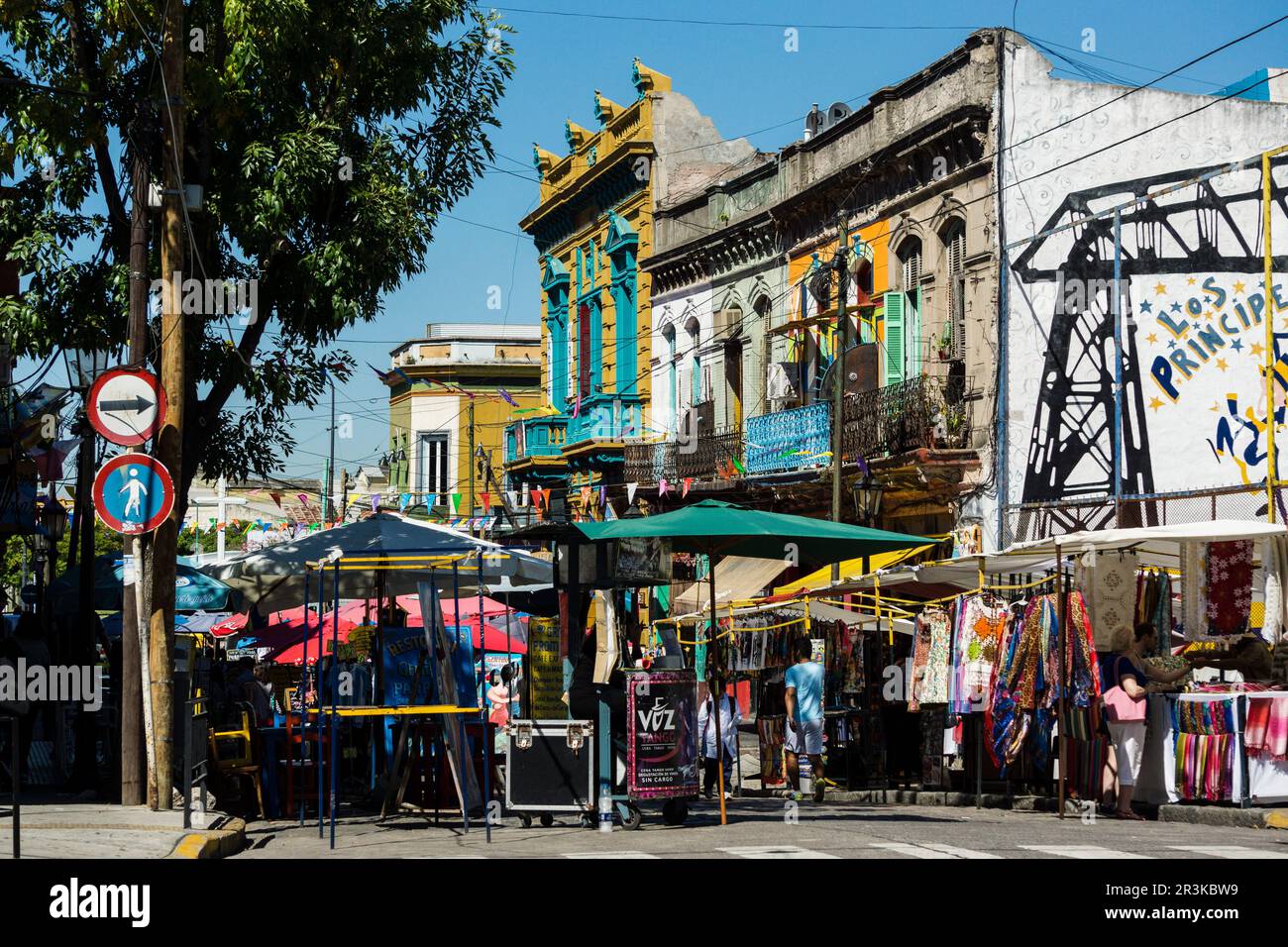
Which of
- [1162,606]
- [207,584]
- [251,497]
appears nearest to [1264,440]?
[1162,606]

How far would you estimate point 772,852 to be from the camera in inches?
440

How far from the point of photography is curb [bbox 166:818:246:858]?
11.7 m

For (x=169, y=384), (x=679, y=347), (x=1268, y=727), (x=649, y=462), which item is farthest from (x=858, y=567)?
(x=169, y=384)

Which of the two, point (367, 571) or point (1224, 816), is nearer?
point (1224, 816)

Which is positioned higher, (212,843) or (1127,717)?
(1127,717)

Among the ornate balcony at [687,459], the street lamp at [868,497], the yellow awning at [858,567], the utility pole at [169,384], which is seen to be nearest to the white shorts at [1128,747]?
the utility pole at [169,384]

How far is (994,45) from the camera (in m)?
26.2

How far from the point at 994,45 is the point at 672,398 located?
1484 centimetres

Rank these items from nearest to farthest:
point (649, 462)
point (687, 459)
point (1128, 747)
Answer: point (1128, 747) < point (687, 459) < point (649, 462)

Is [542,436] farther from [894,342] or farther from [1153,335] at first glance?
[1153,335]

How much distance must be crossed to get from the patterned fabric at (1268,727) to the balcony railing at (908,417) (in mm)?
11854

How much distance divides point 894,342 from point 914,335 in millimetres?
361

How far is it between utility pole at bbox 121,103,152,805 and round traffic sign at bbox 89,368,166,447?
1.36 metres

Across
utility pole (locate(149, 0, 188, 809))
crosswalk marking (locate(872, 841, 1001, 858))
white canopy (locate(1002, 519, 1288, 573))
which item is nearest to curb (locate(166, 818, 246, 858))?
utility pole (locate(149, 0, 188, 809))
